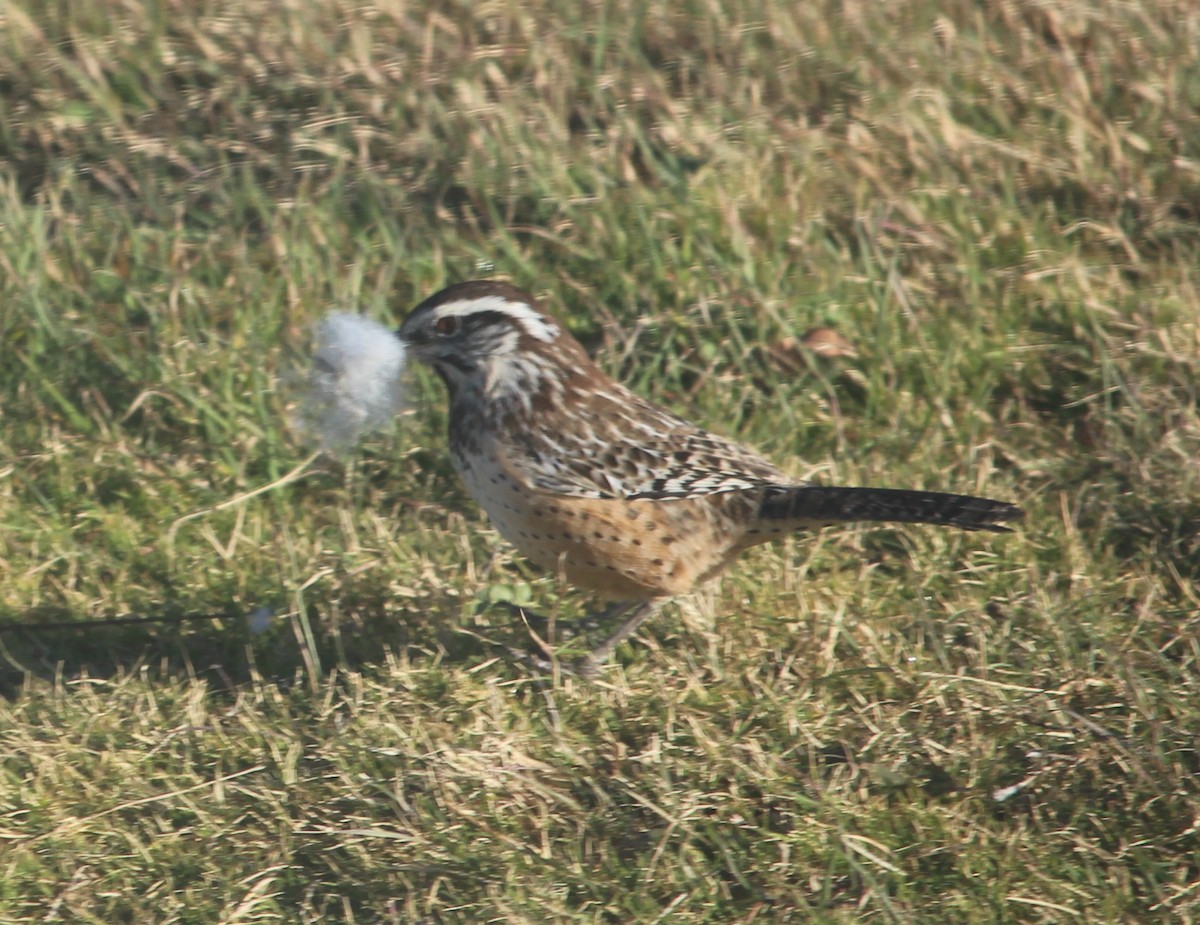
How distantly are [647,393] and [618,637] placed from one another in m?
1.33

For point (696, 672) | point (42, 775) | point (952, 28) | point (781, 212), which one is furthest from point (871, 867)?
point (952, 28)

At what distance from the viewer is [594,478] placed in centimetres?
Result: 495

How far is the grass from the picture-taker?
168 inches

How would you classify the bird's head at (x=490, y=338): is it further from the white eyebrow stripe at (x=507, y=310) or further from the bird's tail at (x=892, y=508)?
the bird's tail at (x=892, y=508)

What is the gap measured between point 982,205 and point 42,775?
4143 millimetres

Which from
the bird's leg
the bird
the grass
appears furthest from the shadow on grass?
the bird

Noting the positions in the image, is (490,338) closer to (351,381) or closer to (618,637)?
(351,381)

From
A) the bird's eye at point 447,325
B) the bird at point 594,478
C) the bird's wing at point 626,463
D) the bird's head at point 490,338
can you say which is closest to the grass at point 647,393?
the bird at point 594,478

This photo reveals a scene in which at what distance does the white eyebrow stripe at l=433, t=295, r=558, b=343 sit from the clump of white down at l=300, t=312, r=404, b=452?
0.82 feet

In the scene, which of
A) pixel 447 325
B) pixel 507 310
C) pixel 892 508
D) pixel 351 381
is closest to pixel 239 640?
pixel 351 381

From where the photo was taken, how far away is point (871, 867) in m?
4.14

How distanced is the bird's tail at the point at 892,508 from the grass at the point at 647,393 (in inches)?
15.4

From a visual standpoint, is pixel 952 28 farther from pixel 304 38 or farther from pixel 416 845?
pixel 416 845

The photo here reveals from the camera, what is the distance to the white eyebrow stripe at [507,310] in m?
5.12
